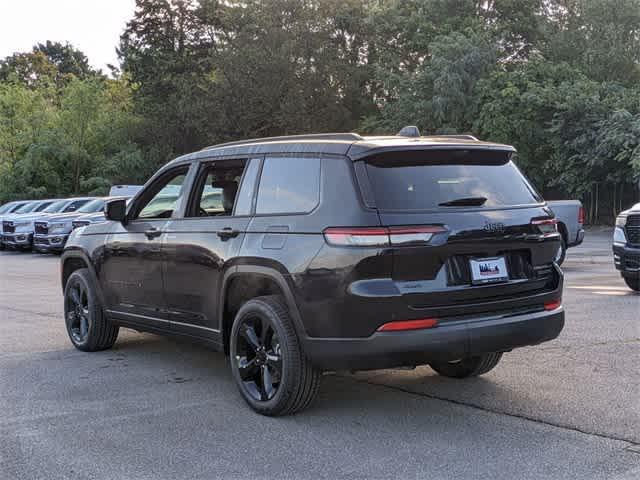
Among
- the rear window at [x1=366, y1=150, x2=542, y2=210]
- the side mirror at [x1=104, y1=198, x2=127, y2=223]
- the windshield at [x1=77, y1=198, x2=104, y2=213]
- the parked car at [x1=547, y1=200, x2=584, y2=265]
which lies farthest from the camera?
the windshield at [x1=77, y1=198, x2=104, y2=213]

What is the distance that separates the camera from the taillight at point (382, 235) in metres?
4.67

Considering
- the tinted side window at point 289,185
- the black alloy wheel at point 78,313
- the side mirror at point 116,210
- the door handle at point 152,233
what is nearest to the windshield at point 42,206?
the black alloy wheel at point 78,313

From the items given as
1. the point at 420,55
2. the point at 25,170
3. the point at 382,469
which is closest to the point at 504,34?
the point at 420,55

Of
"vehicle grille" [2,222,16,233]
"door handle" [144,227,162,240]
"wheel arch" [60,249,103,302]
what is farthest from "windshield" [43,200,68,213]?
"door handle" [144,227,162,240]

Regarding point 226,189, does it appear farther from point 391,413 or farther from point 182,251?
point 391,413

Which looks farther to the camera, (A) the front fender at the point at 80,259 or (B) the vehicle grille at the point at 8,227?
(B) the vehicle grille at the point at 8,227

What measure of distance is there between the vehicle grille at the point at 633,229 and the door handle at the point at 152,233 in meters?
7.10

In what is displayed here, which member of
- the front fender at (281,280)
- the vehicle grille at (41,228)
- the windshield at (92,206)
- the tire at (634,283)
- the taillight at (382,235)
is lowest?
the vehicle grille at (41,228)

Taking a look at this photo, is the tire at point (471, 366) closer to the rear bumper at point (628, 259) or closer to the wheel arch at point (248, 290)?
the wheel arch at point (248, 290)

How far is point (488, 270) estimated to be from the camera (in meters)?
4.99

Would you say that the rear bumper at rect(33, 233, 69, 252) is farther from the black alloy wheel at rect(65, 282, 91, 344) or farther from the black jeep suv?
the black jeep suv

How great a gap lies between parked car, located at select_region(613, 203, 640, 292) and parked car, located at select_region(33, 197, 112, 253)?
16.0 meters

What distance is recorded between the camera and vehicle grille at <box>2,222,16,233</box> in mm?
25956

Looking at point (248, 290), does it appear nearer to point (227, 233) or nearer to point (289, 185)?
point (227, 233)
